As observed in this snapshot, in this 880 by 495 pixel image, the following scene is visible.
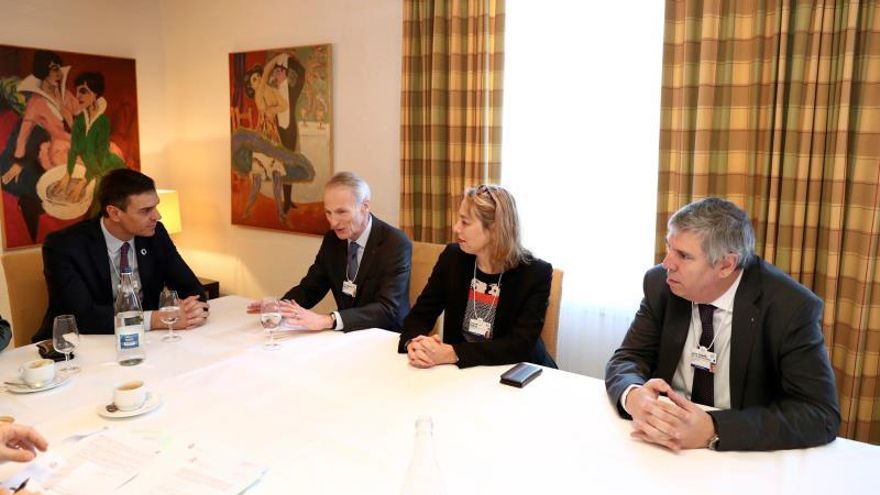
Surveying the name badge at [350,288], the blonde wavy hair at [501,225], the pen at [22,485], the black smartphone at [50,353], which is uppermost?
the blonde wavy hair at [501,225]

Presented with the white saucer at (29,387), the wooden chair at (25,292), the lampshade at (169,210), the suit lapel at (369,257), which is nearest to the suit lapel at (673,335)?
the suit lapel at (369,257)

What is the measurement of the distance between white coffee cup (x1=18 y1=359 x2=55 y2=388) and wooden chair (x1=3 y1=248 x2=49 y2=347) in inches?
36.7

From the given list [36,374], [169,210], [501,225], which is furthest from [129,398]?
[169,210]

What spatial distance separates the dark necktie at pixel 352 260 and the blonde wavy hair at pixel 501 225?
0.82 meters

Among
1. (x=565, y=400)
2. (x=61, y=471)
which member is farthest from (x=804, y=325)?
(x=61, y=471)

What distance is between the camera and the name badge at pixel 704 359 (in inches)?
71.8

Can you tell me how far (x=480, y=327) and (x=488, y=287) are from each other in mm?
162

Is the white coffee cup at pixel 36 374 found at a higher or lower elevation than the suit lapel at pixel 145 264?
lower

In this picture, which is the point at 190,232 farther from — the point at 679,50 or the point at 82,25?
the point at 679,50

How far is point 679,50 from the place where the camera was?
2.78 metres

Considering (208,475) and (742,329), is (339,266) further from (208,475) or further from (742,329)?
(742,329)

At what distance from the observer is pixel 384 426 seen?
1537 mm

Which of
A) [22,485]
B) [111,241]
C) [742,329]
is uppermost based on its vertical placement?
[111,241]

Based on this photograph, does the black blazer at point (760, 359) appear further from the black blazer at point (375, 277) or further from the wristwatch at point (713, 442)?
the black blazer at point (375, 277)
